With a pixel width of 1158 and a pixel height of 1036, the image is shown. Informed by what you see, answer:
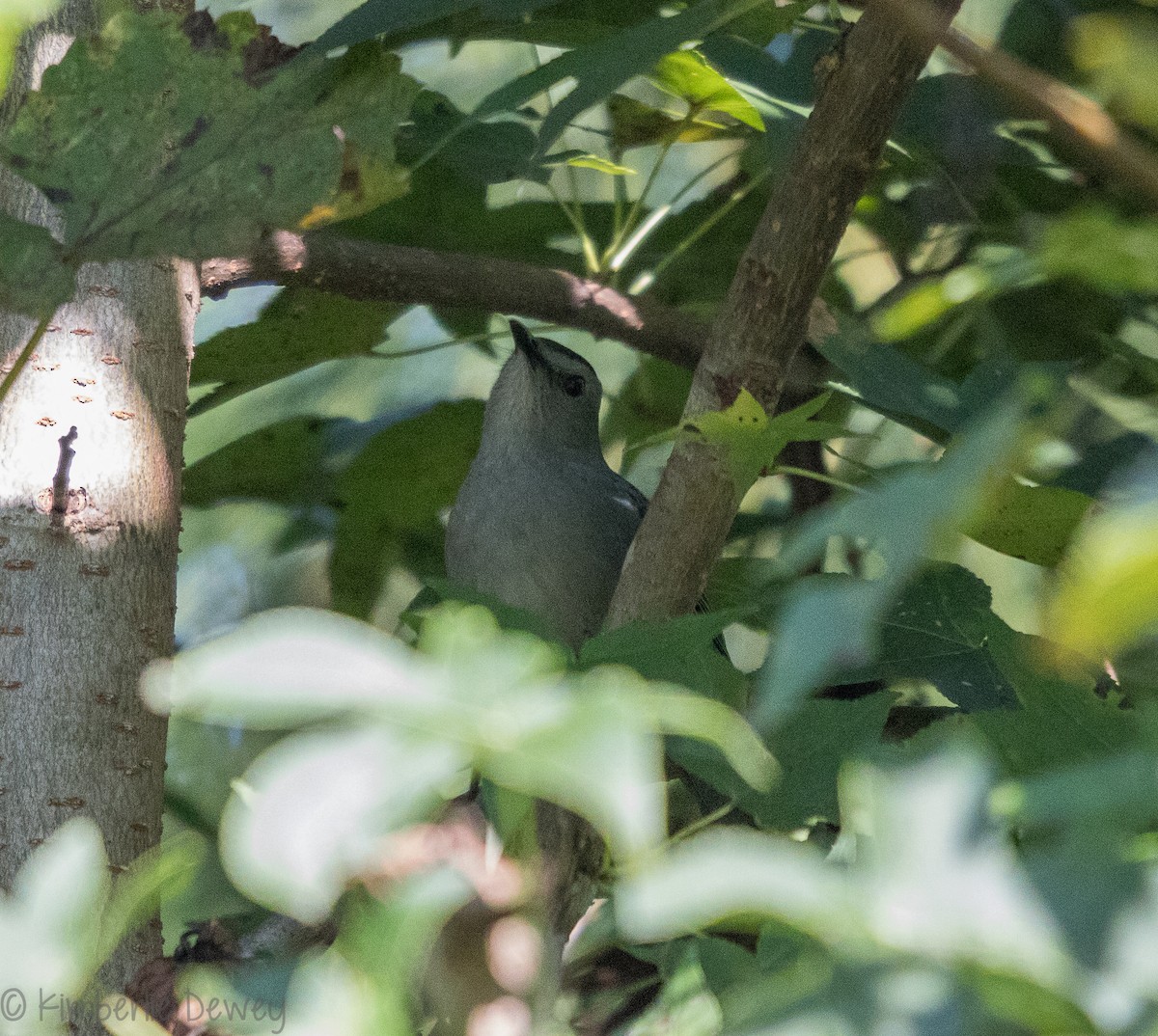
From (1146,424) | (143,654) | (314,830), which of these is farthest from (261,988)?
(1146,424)

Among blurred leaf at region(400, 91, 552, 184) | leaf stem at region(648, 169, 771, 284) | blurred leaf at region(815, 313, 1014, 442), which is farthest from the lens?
leaf stem at region(648, 169, 771, 284)

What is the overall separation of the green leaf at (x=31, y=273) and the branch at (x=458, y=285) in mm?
1015

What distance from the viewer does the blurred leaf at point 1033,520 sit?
1.23 meters

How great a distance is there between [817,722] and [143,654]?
3.21ft

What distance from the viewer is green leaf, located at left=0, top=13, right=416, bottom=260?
2.89ft

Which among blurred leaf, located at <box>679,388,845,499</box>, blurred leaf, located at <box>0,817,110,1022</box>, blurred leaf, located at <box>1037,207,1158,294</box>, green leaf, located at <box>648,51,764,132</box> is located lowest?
blurred leaf, located at <box>0,817,110,1022</box>

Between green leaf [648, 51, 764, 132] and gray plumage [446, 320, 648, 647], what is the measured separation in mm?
875

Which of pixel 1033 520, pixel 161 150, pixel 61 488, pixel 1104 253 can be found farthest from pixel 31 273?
pixel 1033 520

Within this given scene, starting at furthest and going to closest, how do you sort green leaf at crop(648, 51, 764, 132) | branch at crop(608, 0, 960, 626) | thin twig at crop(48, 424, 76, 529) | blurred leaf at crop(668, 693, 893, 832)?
1. green leaf at crop(648, 51, 764, 132)
2. thin twig at crop(48, 424, 76, 529)
3. branch at crop(608, 0, 960, 626)
4. blurred leaf at crop(668, 693, 893, 832)

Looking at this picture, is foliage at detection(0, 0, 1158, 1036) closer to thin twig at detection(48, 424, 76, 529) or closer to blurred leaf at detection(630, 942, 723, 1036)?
blurred leaf at detection(630, 942, 723, 1036)

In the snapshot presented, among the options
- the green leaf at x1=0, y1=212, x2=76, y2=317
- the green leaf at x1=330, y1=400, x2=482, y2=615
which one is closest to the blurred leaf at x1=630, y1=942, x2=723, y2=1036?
the green leaf at x1=0, y1=212, x2=76, y2=317

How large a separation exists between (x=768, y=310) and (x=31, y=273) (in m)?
0.65

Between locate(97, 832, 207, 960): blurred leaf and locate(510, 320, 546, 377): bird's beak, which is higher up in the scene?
locate(97, 832, 207, 960): blurred leaf

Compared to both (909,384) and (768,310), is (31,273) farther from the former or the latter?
(909,384)
